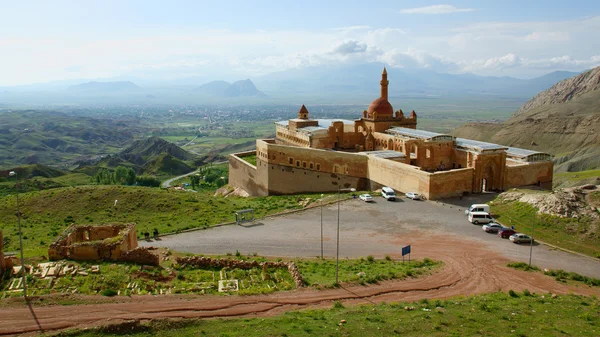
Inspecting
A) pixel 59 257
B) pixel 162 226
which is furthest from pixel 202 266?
pixel 162 226

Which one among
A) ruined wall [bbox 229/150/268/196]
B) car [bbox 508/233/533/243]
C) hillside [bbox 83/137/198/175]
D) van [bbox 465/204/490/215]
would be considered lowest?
hillside [bbox 83/137/198/175]

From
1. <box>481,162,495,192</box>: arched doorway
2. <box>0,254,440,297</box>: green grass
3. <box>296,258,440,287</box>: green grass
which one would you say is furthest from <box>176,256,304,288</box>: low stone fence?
<box>481,162,495,192</box>: arched doorway

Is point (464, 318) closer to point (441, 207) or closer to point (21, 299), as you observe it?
point (21, 299)

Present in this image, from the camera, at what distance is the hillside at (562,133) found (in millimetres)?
72019

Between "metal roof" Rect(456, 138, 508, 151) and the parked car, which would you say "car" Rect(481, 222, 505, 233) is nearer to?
the parked car

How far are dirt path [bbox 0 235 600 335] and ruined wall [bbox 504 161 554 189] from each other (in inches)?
584

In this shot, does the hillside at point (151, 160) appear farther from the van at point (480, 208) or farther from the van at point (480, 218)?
the van at point (480, 218)

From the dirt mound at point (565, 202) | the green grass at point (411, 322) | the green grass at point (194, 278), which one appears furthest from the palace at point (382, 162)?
the green grass at point (411, 322)

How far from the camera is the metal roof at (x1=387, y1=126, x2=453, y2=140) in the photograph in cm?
4050

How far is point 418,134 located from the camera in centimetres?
4316

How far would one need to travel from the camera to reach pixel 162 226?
3023 cm

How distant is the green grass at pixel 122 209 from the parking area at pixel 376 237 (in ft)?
9.62

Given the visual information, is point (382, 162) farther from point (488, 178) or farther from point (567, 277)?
point (567, 277)

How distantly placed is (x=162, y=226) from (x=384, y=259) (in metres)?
14.8
